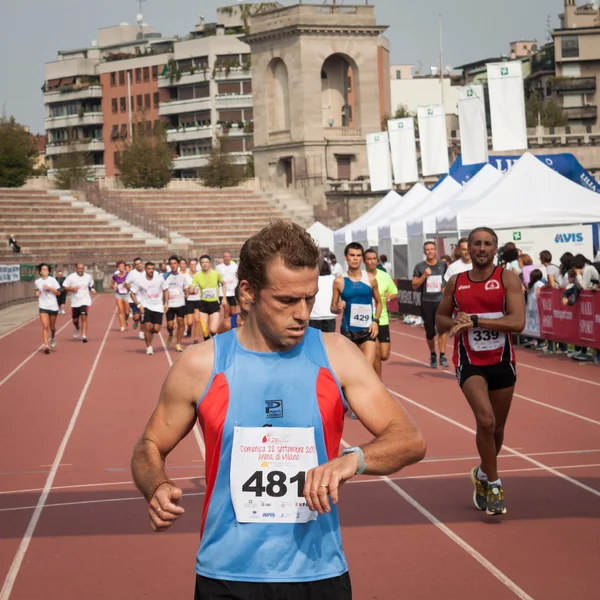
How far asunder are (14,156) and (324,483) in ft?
255

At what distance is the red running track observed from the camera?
6.42 meters

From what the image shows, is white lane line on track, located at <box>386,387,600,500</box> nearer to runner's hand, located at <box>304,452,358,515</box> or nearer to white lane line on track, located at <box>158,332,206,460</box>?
white lane line on track, located at <box>158,332,206,460</box>

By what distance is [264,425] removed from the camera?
3359mm

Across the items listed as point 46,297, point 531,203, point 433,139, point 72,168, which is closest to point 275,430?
point 46,297

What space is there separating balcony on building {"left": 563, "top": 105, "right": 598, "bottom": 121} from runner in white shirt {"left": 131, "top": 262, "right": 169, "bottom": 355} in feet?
263

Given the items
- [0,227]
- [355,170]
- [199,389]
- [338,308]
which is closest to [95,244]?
[0,227]

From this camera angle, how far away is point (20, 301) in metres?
44.7

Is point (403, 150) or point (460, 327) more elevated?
point (403, 150)

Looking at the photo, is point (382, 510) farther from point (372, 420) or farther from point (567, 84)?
point (567, 84)

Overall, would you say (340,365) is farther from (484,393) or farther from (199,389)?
(484,393)

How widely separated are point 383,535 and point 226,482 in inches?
166

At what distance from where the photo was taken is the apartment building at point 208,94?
107 meters

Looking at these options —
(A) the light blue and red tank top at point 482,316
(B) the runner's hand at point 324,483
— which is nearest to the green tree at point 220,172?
(A) the light blue and red tank top at point 482,316

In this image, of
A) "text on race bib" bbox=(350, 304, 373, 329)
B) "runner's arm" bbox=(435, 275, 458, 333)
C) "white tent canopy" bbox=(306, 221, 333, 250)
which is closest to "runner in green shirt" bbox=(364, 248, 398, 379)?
"text on race bib" bbox=(350, 304, 373, 329)
